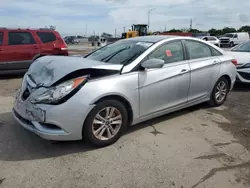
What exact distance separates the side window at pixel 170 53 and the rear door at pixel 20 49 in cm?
602

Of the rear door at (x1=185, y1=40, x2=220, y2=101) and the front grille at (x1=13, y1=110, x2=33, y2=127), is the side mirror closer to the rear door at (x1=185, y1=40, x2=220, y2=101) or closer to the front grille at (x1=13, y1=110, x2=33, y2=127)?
the rear door at (x1=185, y1=40, x2=220, y2=101)

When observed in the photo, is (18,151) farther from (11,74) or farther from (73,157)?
(11,74)

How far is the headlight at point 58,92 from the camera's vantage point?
3.36 metres

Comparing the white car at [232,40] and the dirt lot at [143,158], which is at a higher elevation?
the white car at [232,40]

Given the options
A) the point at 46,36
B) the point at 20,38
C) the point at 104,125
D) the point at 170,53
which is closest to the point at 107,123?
the point at 104,125

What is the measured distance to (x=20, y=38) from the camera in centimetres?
914

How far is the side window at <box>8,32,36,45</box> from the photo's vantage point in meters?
9.02

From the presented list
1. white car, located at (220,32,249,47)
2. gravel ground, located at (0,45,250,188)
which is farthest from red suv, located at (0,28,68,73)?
white car, located at (220,32,249,47)

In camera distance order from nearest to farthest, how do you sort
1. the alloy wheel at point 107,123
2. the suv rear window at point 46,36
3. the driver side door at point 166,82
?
the alloy wheel at point 107,123
the driver side door at point 166,82
the suv rear window at point 46,36

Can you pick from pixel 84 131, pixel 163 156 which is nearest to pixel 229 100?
pixel 163 156

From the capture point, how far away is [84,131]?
3.55 meters

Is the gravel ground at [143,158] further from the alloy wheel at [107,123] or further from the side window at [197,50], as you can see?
the side window at [197,50]

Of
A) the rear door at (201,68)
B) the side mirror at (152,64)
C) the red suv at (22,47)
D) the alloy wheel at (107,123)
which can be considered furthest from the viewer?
the red suv at (22,47)

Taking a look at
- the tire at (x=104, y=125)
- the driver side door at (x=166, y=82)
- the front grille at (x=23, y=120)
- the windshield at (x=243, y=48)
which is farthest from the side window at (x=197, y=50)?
the windshield at (x=243, y=48)
